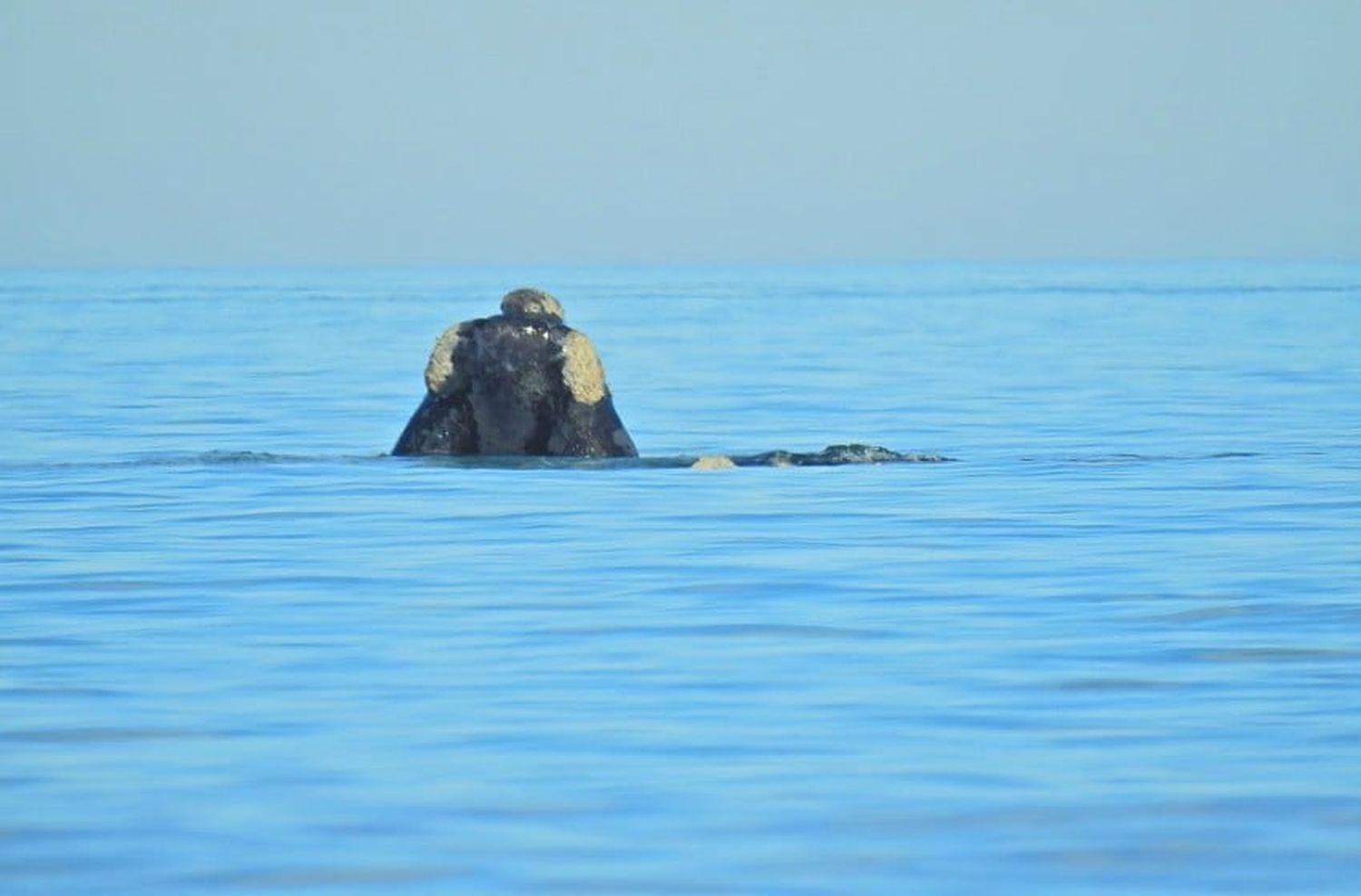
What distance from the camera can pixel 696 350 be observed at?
59.2 meters

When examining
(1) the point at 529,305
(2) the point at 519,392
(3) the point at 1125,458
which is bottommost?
(2) the point at 519,392

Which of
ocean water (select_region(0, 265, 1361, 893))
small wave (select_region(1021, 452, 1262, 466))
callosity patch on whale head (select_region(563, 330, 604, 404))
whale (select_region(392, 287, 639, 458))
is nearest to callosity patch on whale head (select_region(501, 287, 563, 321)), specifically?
whale (select_region(392, 287, 639, 458))

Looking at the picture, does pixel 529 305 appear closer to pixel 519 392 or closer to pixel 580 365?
pixel 519 392

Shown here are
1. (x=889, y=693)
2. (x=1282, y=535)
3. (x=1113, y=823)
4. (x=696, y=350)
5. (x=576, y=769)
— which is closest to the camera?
(x=1113, y=823)

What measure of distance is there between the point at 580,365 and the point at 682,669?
7971mm

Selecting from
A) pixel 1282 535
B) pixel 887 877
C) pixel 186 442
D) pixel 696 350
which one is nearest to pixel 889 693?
pixel 887 877

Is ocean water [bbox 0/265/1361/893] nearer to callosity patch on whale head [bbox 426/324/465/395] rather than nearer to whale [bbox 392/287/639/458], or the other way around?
whale [bbox 392/287/639/458]

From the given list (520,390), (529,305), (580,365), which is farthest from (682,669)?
(529,305)

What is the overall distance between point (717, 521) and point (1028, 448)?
27.6 ft

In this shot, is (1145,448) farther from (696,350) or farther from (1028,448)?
(696,350)

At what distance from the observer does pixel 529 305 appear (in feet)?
66.0

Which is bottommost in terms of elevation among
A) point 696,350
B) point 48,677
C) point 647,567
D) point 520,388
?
point 48,677

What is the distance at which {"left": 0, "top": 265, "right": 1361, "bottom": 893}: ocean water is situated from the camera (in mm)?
8523

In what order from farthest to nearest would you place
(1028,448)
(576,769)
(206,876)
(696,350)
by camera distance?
(696,350) → (1028,448) → (576,769) → (206,876)
